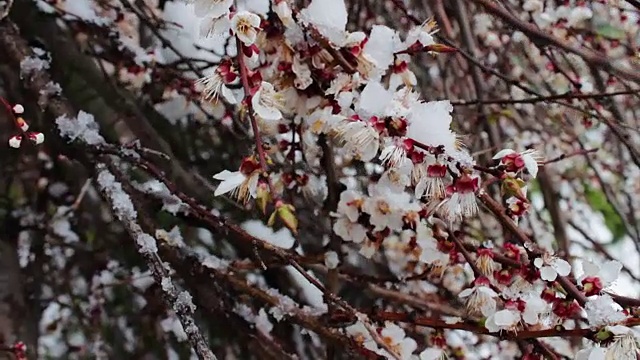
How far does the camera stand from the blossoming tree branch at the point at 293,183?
0.81 meters

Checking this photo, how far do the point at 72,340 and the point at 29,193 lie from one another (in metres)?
0.62

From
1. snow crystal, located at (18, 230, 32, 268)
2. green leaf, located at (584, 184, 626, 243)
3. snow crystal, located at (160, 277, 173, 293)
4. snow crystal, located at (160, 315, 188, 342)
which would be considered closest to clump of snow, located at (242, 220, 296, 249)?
snow crystal, located at (160, 315, 188, 342)

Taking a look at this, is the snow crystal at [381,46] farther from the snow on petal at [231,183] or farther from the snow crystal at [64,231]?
the snow crystal at [64,231]

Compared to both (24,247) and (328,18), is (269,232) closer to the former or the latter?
(24,247)

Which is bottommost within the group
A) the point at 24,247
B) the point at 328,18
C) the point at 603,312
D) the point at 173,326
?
the point at 24,247

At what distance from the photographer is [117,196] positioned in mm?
1039

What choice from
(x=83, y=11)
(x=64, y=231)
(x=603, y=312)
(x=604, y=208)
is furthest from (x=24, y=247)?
(x=604, y=208)

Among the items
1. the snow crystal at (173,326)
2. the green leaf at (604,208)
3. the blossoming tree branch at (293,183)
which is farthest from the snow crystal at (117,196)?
the green leaf at (604,208)

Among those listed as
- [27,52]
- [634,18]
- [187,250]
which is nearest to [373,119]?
[187,250]

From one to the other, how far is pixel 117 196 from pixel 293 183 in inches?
11.6

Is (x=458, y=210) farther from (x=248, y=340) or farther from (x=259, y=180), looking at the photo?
(x=248, y=340)

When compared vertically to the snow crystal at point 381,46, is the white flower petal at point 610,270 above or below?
below

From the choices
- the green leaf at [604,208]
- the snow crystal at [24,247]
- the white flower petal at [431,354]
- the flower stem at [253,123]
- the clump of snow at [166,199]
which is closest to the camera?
the flower stem at [253,123]

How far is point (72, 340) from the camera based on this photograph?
230 cm
